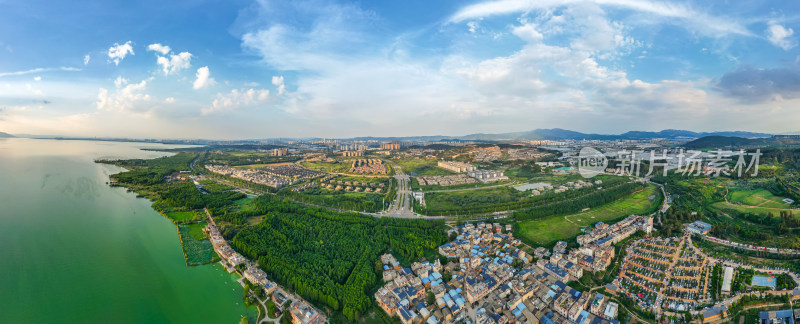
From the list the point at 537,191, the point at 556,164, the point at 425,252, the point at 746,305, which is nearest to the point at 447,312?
the point at 425,252

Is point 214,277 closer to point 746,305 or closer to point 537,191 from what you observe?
point 746,305

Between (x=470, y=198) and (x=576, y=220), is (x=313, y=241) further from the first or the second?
(x=576, y=220)

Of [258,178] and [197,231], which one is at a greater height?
[258,178]

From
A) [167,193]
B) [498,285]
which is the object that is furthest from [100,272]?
[498,285]

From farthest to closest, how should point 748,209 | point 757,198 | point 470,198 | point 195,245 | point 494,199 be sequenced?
point 470,198 < point 494,199 < point 757,198 < point 748,209 < point 195,245

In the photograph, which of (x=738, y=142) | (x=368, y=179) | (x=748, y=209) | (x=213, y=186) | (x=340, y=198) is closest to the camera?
(x=748, y=209)

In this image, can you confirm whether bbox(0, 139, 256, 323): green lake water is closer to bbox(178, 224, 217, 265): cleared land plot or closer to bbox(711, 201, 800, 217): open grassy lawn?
bbox(178, 224, 217, 265): cleared land plot

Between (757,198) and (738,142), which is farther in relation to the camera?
(738,142)

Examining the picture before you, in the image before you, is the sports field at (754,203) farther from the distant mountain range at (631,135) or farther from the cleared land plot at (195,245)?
the distant mountain range at (631,135)

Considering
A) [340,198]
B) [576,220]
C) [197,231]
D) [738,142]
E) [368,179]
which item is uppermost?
[738,142]
